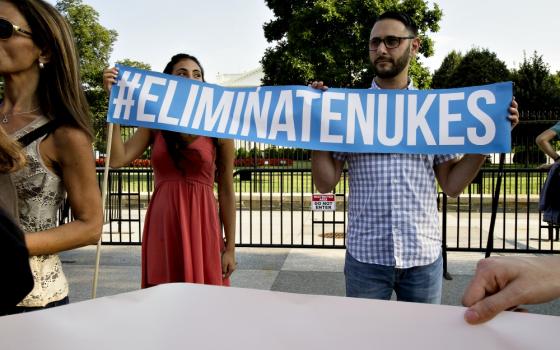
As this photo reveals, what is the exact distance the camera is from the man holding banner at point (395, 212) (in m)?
2.56

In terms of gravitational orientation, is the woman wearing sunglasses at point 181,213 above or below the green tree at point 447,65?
below

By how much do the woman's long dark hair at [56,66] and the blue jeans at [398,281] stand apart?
1.46 m

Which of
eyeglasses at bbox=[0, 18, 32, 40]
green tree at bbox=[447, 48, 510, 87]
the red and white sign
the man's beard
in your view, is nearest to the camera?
eyeglasses at bbox=[0, 18, 32, 40]

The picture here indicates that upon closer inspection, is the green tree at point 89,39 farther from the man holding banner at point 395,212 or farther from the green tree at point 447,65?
the man holding banner at point 395,212

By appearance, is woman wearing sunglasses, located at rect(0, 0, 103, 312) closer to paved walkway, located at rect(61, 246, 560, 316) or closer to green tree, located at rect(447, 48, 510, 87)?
paved walkway, located at rect(61, 246, 560, 316)

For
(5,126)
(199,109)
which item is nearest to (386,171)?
(199,109)

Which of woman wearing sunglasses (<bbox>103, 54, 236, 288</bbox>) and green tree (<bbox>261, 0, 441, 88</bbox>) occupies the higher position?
green tree (<bbox>261, 0, 441, 88</bbox>)

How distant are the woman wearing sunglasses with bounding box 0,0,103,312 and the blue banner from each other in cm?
100

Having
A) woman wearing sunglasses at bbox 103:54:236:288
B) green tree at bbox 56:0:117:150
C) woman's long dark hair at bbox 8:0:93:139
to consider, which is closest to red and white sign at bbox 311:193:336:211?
woman wearing sunglasses at bbox 103:54:236:288

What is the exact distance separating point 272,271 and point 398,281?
12.9 ft

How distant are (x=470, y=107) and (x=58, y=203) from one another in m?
1.98

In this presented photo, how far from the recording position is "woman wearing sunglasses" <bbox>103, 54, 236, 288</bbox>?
116 inches

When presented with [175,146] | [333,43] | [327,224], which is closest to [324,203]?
[327,224]

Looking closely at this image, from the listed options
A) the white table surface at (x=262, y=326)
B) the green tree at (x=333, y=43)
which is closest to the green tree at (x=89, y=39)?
the green tree at (x=333, y=43)
